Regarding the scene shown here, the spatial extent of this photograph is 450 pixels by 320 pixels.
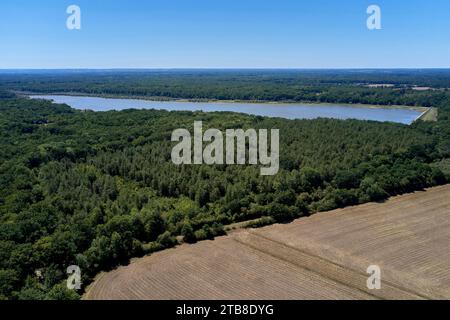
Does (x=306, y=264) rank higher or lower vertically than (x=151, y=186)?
lower

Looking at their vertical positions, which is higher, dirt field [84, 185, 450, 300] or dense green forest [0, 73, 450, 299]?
dense green forest [0, 73, 450, 299]

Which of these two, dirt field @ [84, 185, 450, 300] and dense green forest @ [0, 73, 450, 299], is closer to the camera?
dirt field @ [84, 185, 450, 300]

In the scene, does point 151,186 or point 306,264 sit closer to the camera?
point 306,264

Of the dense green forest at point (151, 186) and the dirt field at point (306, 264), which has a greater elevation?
the dense green forest at point (151, 186)

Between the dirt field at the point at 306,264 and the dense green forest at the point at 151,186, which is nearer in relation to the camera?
the dirt field at the point at 306,264
